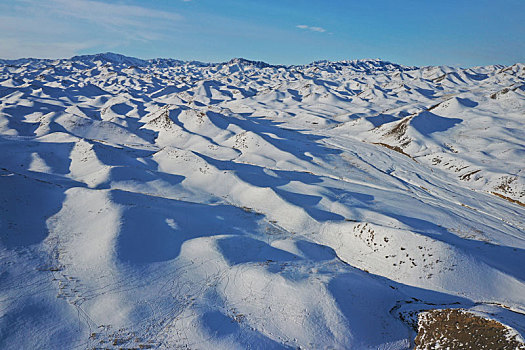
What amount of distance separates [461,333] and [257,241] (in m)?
14.2

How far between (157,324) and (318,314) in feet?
28.7

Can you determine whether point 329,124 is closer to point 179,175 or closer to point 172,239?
point 179,175

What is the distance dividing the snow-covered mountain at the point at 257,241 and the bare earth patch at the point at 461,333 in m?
0.58

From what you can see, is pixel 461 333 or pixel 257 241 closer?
pixel 461 333

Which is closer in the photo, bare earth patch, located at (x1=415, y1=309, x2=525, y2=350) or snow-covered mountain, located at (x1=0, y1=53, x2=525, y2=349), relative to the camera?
bare earth patch, located at (x1=415, y1=309, x2=525, y2=350)

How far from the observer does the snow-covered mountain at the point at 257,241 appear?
52.2 feet

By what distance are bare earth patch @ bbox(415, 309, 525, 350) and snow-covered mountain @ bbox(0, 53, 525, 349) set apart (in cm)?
58

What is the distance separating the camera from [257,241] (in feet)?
79.8

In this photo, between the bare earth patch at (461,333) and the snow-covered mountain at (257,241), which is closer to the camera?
the bare earth patch at (461,333)

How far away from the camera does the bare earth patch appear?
1369 cm

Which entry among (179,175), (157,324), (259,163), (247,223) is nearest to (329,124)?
(259,163)

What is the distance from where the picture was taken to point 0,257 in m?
19.4

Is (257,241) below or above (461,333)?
below

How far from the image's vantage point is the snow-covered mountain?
15906 millimetres
